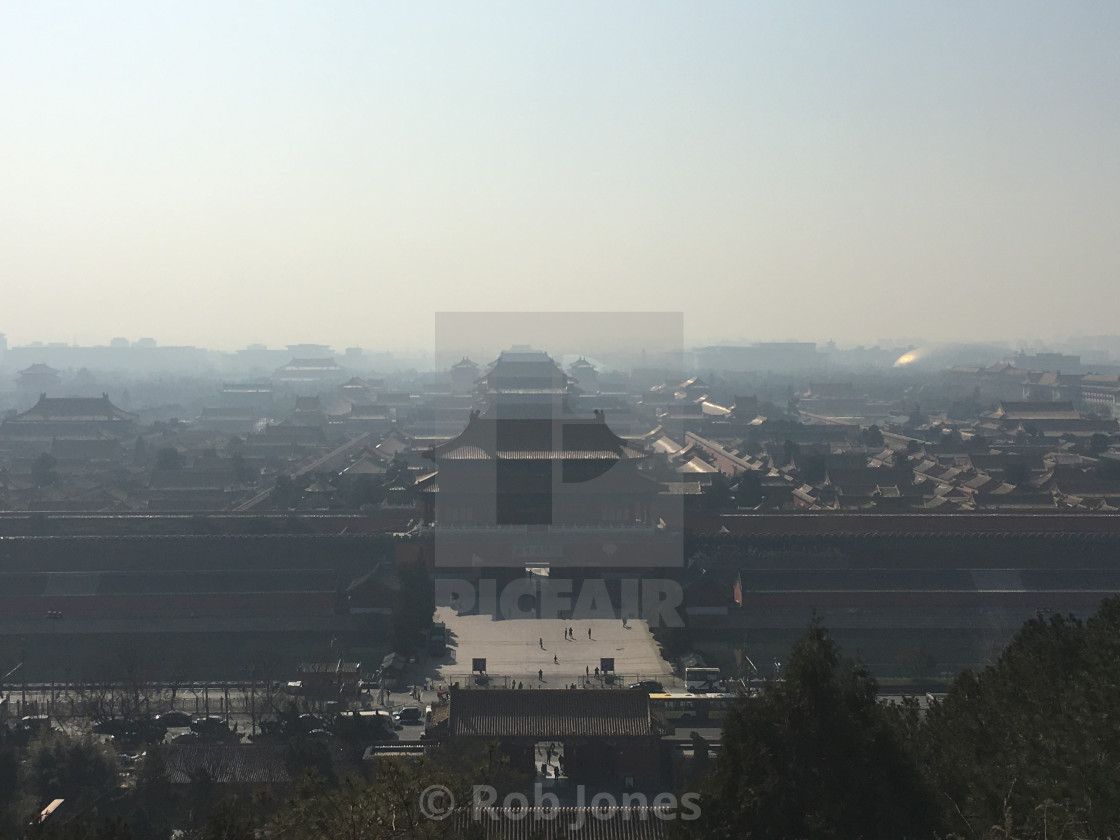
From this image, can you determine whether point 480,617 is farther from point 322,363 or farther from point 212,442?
point 322,363

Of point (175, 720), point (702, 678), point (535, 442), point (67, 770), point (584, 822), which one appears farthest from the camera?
point (535, 442)

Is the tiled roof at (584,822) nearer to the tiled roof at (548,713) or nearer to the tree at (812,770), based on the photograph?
the tree at (812,770)

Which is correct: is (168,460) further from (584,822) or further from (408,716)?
(584,822)

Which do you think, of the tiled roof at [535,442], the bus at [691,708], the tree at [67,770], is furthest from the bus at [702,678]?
the tree at [67,770]

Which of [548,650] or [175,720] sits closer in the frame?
[175,720]

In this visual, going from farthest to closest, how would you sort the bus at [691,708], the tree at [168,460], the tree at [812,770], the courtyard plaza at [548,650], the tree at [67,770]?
the tree at [168,460] < the courtyard plaza at [548,650] < the bus at [691,708] < the tree at [67,770] < the tree at [812,770]

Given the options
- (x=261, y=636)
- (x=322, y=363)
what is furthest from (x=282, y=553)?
(x=322, y=363)

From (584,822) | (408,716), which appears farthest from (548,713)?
(584,822)
